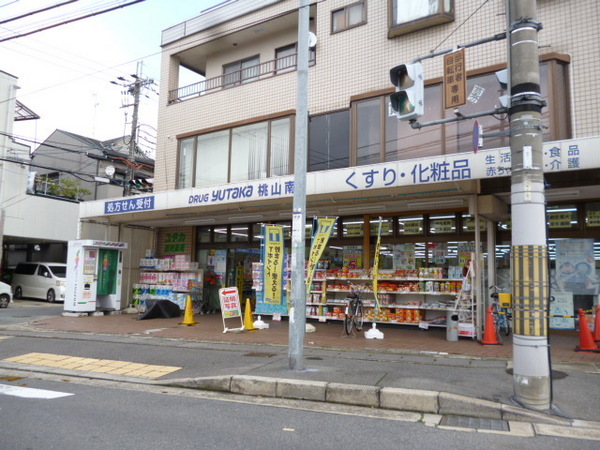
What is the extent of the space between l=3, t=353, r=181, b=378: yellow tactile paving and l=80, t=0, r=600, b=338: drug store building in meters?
5.28

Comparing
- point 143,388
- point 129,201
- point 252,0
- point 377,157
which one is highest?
point 252,0

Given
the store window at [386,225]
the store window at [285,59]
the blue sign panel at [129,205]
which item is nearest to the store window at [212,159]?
the blue sign panel at [129,205]

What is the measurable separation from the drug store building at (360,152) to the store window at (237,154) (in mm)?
51

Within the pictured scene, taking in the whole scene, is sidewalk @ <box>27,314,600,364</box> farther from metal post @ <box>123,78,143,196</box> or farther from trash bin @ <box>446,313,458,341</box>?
metal post @ <box>123,78,143,196</box>

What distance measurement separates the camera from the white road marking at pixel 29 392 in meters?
6.58

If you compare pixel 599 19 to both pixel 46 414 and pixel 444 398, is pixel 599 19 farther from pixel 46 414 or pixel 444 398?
pixel 46 414

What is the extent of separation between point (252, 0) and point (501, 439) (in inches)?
593

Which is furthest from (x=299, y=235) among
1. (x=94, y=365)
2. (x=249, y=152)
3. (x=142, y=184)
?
(x=142, y=184)

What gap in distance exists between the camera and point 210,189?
13.3 metres

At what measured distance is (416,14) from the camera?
12.7 meters

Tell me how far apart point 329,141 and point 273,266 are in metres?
4.25

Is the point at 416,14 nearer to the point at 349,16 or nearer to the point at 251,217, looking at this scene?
the point at 349,16

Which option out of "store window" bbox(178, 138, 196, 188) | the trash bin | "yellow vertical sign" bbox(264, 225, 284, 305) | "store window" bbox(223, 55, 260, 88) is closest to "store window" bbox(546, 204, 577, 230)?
the trash bin

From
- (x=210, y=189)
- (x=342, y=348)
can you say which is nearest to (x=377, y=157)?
(x=210, y=189)
